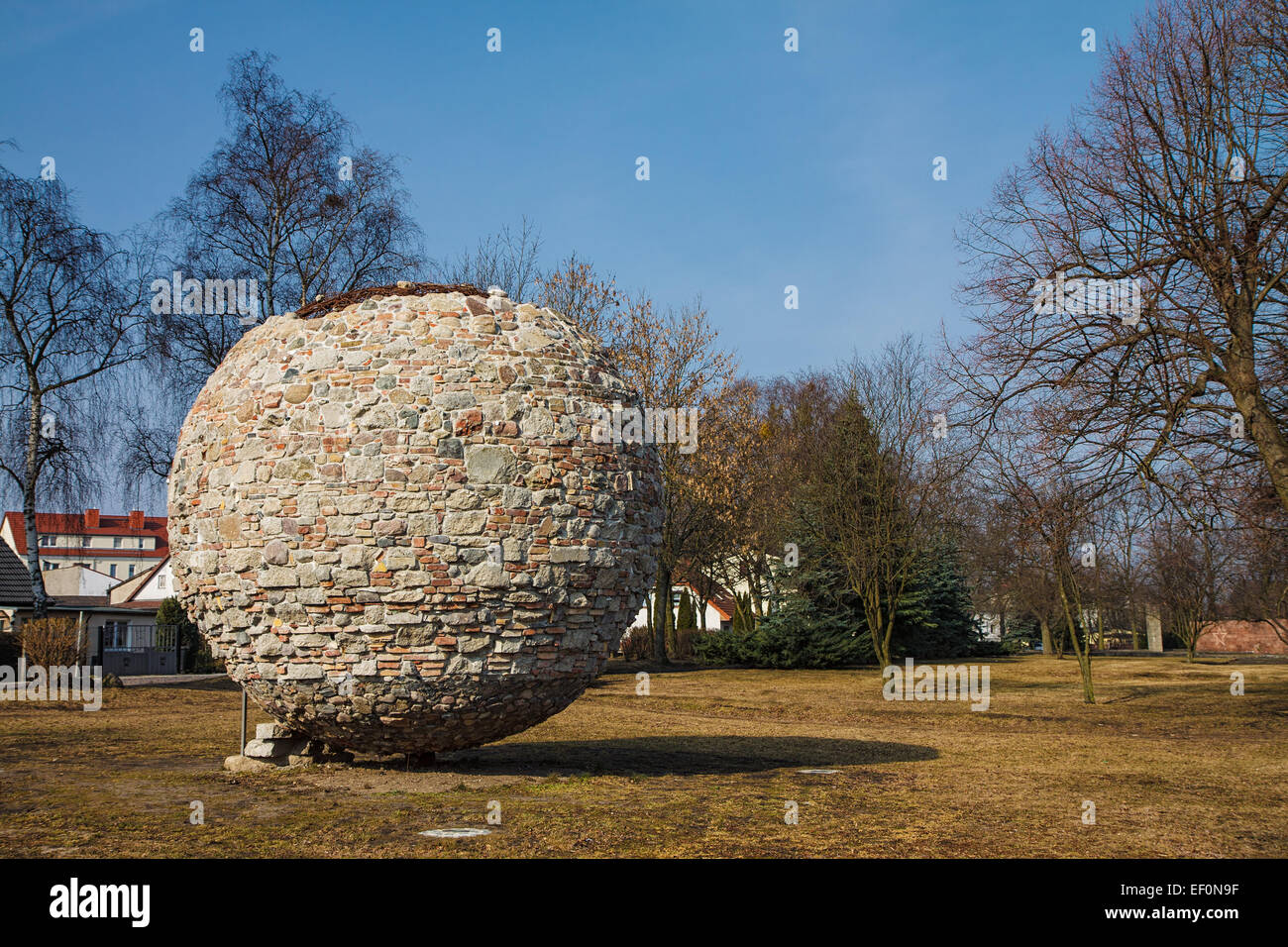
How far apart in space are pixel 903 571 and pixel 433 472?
72.6 ft

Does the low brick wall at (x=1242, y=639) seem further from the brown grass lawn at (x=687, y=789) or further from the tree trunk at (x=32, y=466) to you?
the tree trunk at (x=32, y=466)

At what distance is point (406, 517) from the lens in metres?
8.12

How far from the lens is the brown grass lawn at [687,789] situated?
7.00 metres

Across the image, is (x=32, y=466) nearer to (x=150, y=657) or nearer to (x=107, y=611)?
(x=150, y=657)

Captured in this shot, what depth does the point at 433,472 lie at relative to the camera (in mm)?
8188

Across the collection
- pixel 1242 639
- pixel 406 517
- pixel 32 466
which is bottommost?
pixel 1242 639

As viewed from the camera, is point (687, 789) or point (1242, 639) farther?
point (1242, 639)

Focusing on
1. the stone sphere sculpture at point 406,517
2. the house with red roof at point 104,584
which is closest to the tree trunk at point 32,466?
the house with red roof at point 104,584

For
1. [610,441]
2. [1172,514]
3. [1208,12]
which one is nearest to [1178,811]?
[610,441]

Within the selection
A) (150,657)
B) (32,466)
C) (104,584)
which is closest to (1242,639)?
(150,657)

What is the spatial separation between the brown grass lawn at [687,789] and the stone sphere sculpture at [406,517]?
113cm

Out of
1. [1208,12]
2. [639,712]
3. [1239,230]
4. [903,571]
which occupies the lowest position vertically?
[639,712]

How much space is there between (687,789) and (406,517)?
13.0 ft

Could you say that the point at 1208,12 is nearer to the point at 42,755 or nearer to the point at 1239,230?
the point at 1239,230
